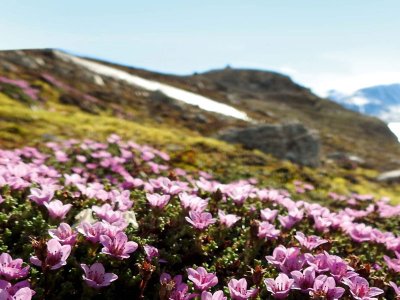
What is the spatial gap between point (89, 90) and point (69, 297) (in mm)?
24401

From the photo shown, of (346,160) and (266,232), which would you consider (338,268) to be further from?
(346,160)

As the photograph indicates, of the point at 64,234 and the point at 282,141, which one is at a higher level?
the point at 64,234

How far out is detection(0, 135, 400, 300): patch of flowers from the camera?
123 inches

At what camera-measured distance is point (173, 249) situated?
4.00 meters

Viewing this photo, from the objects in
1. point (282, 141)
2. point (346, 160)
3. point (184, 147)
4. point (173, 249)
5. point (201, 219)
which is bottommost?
point (346, 160)

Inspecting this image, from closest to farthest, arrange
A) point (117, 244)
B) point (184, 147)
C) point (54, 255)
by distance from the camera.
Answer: point (54, 255)
point (117, 244)
point (184, 147)

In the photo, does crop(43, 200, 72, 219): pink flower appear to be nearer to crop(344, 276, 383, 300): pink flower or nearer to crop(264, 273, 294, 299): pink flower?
crop(264, 273, 294, 299): pink flower

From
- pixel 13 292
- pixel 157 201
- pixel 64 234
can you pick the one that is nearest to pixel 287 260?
pixel 157 201

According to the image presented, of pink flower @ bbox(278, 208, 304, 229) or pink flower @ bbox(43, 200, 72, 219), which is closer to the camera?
pink flower @ bbox(43, 200, 72, 219)

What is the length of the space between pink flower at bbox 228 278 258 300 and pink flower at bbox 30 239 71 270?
1.29m

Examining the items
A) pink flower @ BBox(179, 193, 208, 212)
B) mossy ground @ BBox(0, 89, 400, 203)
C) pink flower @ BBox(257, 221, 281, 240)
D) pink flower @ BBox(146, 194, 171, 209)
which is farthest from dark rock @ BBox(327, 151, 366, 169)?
pink flower @ BBox(146, 194, 171, 209)

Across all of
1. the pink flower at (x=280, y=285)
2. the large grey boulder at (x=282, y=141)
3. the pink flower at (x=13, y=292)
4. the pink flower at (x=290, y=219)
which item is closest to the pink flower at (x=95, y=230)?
the pink flower at (x=13, y=292)

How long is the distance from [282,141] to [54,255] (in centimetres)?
1490

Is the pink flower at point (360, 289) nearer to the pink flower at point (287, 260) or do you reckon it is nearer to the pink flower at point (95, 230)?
the pink flower at point (287, 260)
